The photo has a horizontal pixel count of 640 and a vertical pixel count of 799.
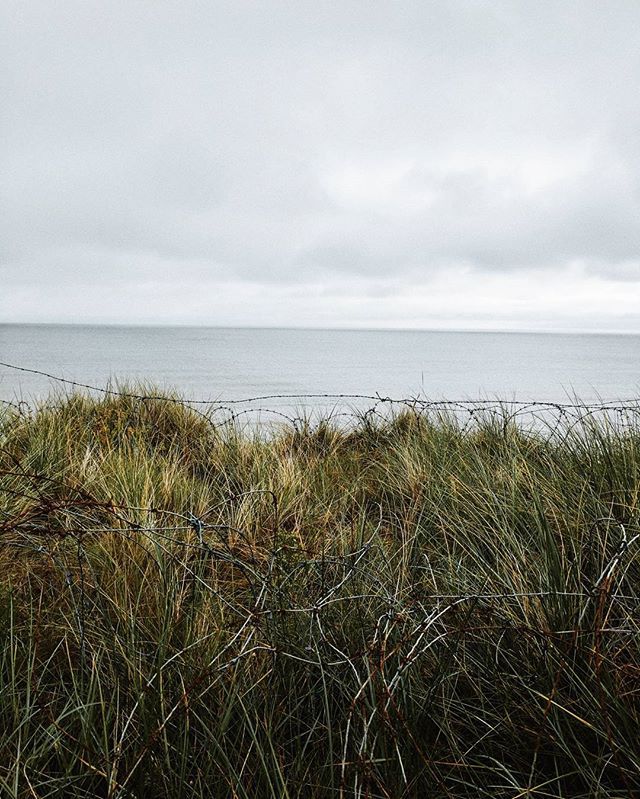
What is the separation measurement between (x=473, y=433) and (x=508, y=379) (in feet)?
106

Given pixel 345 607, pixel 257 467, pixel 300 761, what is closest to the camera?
pixel 300 761

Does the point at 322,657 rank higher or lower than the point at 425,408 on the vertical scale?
lower

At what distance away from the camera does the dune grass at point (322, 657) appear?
1.45 metres

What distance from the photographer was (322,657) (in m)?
1.83

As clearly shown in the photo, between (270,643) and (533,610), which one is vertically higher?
(533,610)

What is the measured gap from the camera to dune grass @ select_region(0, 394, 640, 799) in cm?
145

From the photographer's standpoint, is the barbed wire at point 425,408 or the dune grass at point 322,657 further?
the barbed wire at point 425,408

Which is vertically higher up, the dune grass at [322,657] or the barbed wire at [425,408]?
the barbed wire at [425,408]

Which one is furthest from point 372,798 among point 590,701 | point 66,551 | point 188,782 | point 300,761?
point 66,551

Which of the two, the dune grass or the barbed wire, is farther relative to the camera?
the barbed wire

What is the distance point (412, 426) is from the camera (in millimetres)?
5496

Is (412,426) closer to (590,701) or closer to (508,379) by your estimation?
(590,701)

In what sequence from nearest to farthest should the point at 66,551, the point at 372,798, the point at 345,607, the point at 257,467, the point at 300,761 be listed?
the point at 372,798 → the point at 300,761 → the point at 345,607 → the point at 66,551 → the point at 257,467

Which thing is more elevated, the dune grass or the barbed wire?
the barbed wire
